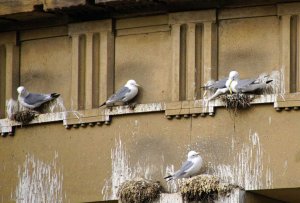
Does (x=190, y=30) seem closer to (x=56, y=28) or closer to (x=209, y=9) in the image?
(x=209, y=9)

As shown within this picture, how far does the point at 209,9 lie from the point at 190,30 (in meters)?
0.45

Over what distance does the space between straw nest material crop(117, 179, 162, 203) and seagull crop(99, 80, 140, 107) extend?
1.41 m

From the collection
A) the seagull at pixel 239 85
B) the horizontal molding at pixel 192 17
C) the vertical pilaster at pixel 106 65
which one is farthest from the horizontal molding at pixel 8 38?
the seagull at pixel 239 85

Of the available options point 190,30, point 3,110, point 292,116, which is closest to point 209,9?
point 190,30

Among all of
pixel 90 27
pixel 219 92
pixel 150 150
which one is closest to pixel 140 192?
pixel 150 150

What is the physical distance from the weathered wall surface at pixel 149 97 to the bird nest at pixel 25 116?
0.20m

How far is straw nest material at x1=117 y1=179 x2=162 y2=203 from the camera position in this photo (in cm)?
2962

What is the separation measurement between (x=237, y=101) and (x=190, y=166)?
1.23 m

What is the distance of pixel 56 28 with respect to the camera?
31625 mm

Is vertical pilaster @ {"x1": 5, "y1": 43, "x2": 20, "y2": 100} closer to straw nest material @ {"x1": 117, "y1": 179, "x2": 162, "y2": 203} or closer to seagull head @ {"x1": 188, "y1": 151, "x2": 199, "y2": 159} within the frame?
straw nest material @ {"x1": 117, "y1": 179, "x2": 162, "y2": 203}

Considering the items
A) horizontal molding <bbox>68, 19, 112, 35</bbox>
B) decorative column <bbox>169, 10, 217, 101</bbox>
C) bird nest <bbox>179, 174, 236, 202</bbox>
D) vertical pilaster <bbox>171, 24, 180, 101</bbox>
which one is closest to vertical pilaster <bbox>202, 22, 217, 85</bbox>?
decorative column <bbox>169, 10, 217, 101</bbox>

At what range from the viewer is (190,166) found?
29125mm

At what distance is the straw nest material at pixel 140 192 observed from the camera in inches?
1166

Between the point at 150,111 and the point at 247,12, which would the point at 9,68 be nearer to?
the point at 150,111
